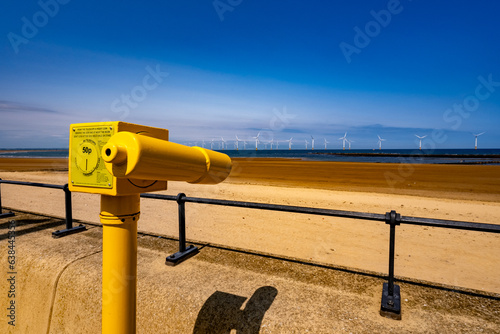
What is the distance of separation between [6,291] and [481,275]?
635 centimetres

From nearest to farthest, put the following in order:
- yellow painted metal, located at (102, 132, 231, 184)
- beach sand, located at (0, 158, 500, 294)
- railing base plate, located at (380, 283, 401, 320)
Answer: yellow painted metal, located at (102, 132, 231, 184), railing base plate, located at (380, 283, 401, 320), beach sand, located at (0, 158, 500, 294)

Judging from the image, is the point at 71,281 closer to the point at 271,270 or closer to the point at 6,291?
the point at 6,291

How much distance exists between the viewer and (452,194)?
565 inches

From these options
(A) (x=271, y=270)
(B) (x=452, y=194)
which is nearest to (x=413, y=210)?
(B) (x=452, y=194)

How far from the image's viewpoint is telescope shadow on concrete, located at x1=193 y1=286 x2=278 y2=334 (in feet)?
6.35

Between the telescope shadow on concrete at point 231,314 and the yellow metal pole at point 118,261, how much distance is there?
33.4 inches

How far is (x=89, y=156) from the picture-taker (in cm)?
125

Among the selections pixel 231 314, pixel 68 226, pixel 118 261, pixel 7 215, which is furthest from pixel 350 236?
pixel 7 215

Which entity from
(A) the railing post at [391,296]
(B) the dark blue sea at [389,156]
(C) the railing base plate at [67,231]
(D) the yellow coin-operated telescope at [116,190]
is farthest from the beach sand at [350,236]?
(B) the dark blue sea at [389,156]

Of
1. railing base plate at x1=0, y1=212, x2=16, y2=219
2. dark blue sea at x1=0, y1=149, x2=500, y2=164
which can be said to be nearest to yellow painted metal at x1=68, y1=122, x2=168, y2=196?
railing base plate at x1=0, y1=212, x2=16, y2=219

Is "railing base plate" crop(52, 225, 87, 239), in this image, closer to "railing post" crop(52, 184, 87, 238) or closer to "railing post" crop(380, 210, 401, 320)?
"railing post" crop(52, 184, 87, 238)

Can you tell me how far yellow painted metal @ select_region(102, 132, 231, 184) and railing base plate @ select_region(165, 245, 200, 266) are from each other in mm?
1863

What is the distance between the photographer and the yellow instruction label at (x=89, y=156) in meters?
1.20

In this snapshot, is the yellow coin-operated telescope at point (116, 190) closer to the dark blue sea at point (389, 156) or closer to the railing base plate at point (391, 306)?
the railing base plate at point (391, 306)
